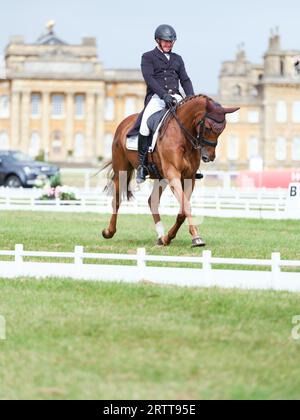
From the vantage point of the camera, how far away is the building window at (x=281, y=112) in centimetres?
10375

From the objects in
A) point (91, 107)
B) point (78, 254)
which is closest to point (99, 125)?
point (91, 107)

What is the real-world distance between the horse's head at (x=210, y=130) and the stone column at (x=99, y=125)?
86834 mm

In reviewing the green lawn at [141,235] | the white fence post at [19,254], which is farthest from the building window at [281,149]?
the white fence post at [19,254]

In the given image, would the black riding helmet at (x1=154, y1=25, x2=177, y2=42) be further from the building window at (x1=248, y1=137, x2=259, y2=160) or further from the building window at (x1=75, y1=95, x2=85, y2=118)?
the building window at (x1=75, y1=95, x2=85, y2=118)

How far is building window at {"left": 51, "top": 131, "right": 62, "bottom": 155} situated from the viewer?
102 metres

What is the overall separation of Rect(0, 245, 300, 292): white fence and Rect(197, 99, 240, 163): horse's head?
2346mm

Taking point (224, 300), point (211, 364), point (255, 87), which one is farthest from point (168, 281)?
point (255, 87)

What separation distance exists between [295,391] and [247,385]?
299 millimetres

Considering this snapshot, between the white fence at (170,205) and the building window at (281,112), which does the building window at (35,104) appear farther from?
the white fence at (170,205)

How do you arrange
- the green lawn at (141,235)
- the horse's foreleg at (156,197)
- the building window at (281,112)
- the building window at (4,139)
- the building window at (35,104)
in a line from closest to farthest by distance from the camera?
the green lawn at (141,235)
the horse's foreleg at (156,197)
the building window at (4,139)
the building window at (35,104)
the building window at (281,112)

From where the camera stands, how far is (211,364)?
26.3 feet

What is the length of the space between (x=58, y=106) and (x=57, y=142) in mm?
3259

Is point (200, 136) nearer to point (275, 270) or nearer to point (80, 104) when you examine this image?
point (275, 270)

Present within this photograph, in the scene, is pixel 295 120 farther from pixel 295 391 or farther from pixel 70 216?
pixel 295 391
